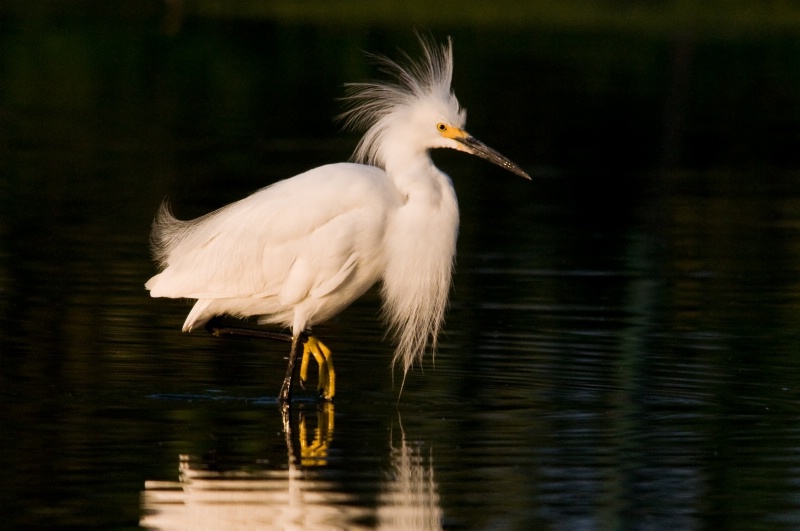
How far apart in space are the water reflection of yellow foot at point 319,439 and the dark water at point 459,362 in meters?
0.02

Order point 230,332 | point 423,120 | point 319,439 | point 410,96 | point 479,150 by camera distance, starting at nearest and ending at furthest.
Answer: point 319,439 → point 423,120 → point 479,150 → point 410,96 → point 230,332

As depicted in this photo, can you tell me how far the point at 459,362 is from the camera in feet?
31.9

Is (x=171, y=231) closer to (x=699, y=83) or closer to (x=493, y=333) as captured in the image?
(x=493, y=333)

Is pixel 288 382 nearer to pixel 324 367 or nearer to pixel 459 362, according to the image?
pixel 324 367

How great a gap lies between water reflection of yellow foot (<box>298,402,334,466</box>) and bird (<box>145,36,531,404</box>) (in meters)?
0.25

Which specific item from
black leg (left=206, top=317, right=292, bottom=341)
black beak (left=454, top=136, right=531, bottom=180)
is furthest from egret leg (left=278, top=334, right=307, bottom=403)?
black beak (left=454, top=136, right=531, bottom=180)

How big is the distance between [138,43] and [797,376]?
27.0m

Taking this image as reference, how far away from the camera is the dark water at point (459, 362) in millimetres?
6859

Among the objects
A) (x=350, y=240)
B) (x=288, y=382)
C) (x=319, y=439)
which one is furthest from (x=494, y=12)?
(x=319, y=439)

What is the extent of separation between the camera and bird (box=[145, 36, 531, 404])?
8.66 metres

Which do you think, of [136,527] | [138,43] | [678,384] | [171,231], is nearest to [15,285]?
[171,231]

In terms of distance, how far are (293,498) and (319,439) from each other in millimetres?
1124

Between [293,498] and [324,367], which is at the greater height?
[324,367]

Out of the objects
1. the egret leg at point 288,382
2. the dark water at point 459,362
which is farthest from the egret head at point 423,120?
the dark water at point 459,362
